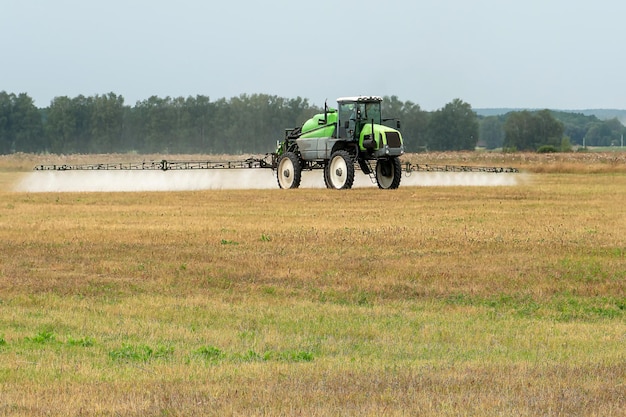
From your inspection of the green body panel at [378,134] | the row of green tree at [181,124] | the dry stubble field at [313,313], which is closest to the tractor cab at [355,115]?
the green body panel at [378,134]

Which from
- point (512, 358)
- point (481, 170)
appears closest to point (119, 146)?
point (481, 170)

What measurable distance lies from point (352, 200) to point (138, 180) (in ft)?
64.8

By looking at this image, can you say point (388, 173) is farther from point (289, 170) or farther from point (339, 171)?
point (289, 170)

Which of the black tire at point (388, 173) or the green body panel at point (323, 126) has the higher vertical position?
the green body panel at point (323, 126)

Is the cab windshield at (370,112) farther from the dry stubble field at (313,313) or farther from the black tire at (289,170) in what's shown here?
the dry stubble field at (313,313)

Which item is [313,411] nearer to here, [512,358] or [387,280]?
[512,358]

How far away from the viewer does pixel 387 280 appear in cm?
2080

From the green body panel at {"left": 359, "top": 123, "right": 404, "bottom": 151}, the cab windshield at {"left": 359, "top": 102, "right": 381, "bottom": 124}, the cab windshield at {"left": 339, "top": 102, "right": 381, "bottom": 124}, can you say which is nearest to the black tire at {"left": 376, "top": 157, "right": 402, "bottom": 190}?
the green body panel at {"left": 359, "top": 123, "right": 404, "bottom": 151}

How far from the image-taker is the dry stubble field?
35.7 ft

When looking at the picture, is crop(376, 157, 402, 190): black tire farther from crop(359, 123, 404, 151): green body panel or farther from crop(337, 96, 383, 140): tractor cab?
crop(337, 96, 383, 140): tractor cab

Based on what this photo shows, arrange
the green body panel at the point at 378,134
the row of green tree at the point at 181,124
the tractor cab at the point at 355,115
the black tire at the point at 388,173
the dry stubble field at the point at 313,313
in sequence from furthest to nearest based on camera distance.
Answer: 1. the row of green tree at the point at 181,124
2. the black tire at the point at 388,173
3. the tractor cab at the point at 355,115
4. the green body panel at the point at 378,134
5. the dry stubble field at the point at 313,313

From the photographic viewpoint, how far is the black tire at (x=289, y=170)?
53500 millimetres

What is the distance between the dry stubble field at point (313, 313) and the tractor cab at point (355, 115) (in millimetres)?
Result: 15231

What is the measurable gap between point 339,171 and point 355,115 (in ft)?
8.73
